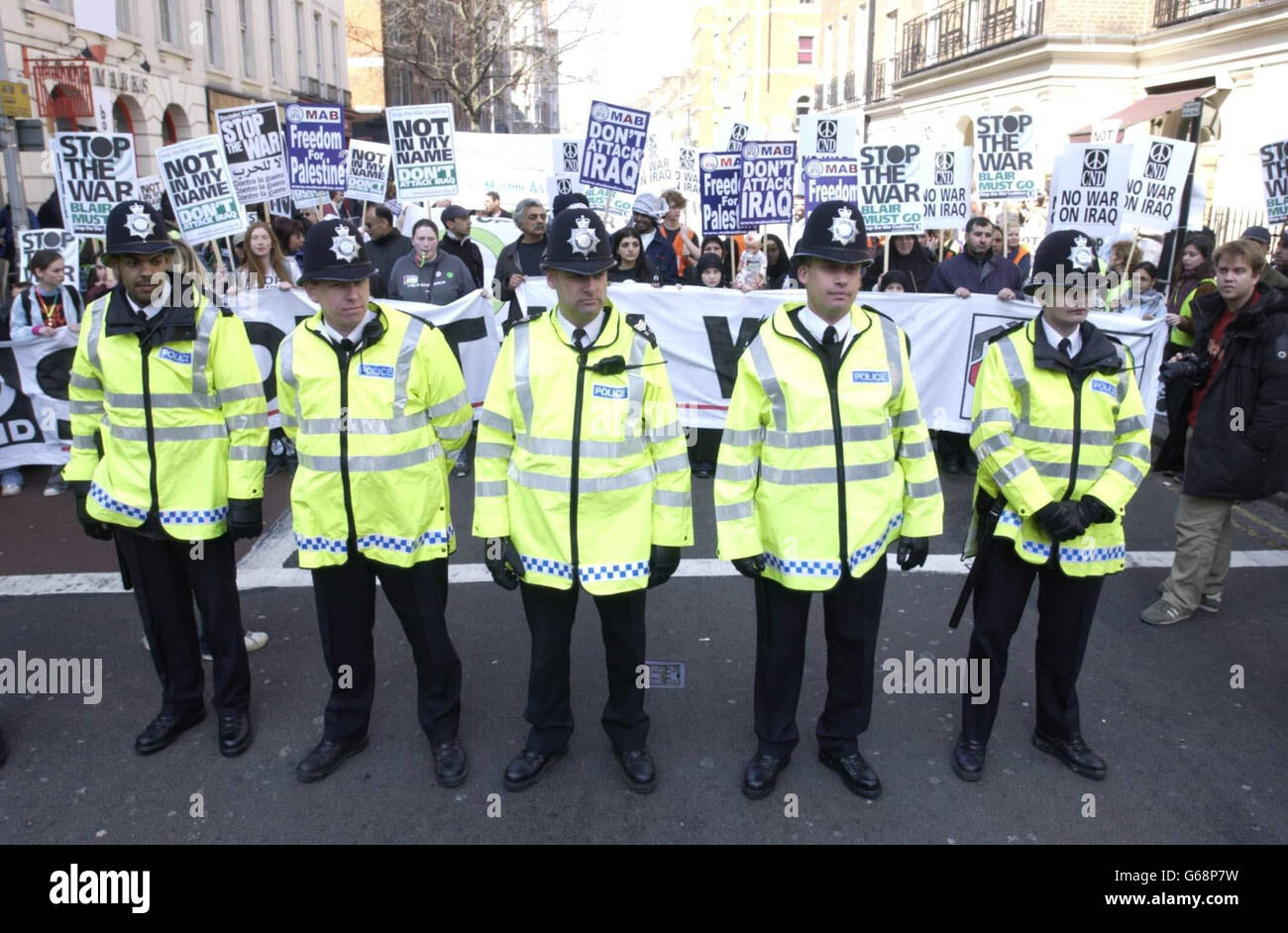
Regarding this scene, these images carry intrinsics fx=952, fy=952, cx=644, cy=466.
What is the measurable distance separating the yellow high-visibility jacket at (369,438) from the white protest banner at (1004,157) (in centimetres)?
713

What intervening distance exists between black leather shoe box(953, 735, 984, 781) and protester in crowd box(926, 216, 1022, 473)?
15.3 ft

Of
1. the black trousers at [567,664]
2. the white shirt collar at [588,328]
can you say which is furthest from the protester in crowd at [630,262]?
the black trousers at [567,664]

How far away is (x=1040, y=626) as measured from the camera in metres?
3.94

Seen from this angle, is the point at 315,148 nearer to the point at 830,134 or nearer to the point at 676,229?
the point at 676,229

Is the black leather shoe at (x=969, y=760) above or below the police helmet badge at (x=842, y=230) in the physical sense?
below

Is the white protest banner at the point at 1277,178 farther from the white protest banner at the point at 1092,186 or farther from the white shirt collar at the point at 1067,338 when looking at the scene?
the white shirt collar at the point at 1067,338

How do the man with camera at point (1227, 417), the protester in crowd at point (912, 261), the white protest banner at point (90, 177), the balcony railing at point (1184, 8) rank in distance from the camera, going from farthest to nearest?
the balcony railing at point (1184, 8)
the protester in crowd at point (912, 261)
the white protest banner at point (90, 177)
the man with camera at point (1227, 417)

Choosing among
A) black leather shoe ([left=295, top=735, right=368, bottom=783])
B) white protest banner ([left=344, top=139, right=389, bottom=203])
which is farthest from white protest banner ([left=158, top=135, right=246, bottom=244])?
black leather shoe ([left=295, top=735, right=368, bottom=783])

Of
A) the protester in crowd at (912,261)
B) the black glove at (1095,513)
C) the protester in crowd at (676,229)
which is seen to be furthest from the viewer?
the protester in crowd at (676,229)

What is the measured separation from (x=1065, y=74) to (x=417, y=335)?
954 inches

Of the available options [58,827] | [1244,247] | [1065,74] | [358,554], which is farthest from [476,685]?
A: [1065,74]

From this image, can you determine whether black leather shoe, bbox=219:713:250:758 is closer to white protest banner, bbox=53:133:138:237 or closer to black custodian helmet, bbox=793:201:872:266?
black custodian helmet, bbox=793:201:872:266

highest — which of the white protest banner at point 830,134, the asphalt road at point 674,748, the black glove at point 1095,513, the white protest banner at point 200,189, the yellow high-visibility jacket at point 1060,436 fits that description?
the white protest banner at point 830,134

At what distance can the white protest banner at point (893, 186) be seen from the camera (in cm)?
873
